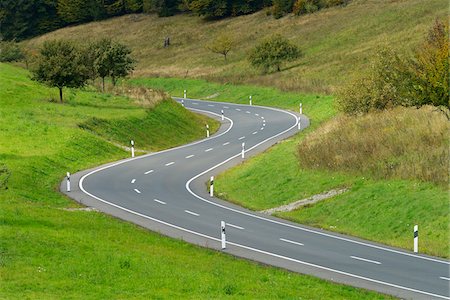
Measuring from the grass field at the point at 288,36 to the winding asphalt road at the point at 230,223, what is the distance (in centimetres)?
2818

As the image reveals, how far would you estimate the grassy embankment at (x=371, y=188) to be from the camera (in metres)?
27.1

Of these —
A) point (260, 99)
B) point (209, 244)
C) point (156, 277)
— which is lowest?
point (260, 99)

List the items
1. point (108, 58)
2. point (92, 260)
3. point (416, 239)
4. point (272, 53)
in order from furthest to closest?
point (272, 53), point (108, 58), point (416, 239), point (92, 260)

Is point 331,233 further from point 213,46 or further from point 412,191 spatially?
point 213,46

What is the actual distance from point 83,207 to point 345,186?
33.5ft

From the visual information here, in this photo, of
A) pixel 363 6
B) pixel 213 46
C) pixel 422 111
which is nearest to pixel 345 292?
pixel 422 111

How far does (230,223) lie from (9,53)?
73.0m

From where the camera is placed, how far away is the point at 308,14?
117 metres

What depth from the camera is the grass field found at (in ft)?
270

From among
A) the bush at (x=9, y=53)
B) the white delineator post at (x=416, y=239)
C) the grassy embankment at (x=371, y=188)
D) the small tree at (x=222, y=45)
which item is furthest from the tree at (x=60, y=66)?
the small tree at (x=222, y=45)

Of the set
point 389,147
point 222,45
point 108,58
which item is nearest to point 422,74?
point 389,147

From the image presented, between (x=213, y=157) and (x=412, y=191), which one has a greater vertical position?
(x=412, y=191)

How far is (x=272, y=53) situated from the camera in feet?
290

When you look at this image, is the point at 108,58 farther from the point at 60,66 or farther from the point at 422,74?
the point at 422,74
